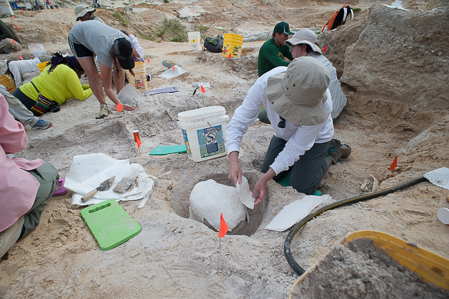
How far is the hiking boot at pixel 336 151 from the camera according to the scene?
8.24ft

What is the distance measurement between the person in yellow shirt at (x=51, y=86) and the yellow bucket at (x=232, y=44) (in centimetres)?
329

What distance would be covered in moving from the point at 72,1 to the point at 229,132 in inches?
545

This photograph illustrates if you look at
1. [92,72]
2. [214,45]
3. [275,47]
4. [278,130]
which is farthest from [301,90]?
[214,45]

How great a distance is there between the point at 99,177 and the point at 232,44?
4.62 m

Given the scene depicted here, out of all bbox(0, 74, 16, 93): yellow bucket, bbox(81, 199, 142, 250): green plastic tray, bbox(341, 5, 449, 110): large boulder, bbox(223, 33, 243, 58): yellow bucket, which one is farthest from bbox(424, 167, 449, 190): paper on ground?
bbox(0, 74, 16, 93): yellow bucket

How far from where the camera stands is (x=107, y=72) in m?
3.08

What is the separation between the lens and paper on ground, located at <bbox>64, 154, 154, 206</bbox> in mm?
1861

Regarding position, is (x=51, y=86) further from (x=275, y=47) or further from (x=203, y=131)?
(x=275, y=47)

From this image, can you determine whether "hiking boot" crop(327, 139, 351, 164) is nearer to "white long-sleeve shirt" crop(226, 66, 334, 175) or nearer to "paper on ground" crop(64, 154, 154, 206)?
"white long-sleeve shirt" crop(226, 66, 334, 175)

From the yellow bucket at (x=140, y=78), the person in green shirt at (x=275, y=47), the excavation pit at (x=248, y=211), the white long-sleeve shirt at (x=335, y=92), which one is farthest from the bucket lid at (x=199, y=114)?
the yellow bucket at (x=140, y=78)

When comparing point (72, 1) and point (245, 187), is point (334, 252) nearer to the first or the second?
point (245, 187)

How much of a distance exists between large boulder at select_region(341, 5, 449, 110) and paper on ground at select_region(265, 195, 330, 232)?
229 cm

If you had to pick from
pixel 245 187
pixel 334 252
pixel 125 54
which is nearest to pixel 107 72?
pixel 125 54

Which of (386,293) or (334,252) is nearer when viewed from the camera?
(386,293)
